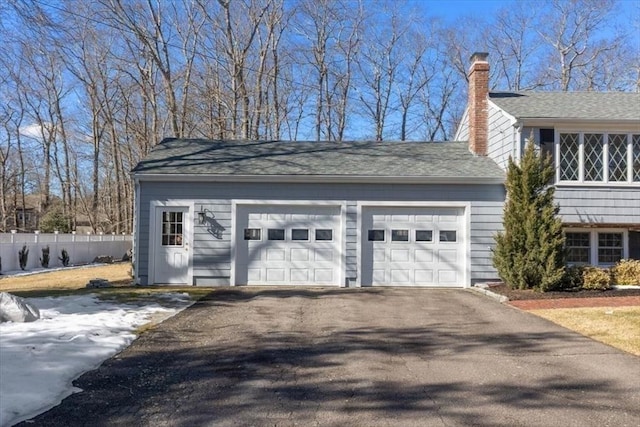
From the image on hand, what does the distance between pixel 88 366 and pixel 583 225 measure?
12.2 m

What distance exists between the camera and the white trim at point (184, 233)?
13664mm

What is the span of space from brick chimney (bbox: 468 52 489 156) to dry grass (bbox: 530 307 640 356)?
675 cm

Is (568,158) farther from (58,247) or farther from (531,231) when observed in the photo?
(58,247)

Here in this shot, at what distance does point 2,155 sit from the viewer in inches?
1623

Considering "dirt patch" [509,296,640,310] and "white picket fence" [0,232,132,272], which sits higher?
"white picket fence" [0,232,132,272]

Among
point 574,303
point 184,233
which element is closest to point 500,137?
point 574,303

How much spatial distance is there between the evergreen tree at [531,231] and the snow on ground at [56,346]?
291 inches

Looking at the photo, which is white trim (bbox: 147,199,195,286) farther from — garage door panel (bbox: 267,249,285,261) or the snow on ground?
the snow on ground

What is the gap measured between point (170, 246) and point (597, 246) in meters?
11.2

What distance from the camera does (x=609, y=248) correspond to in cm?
1423

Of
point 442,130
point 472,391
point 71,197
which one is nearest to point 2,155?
point 71,197

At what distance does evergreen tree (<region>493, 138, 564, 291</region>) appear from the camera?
11.9 meters

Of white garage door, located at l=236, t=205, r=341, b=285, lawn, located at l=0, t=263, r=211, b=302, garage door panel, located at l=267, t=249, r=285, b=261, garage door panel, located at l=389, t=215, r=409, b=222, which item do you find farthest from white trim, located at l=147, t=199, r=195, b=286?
garage door panel, located at l=389, t=215, r=409, b=222

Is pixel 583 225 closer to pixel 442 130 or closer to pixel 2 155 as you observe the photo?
pixel 442 130
